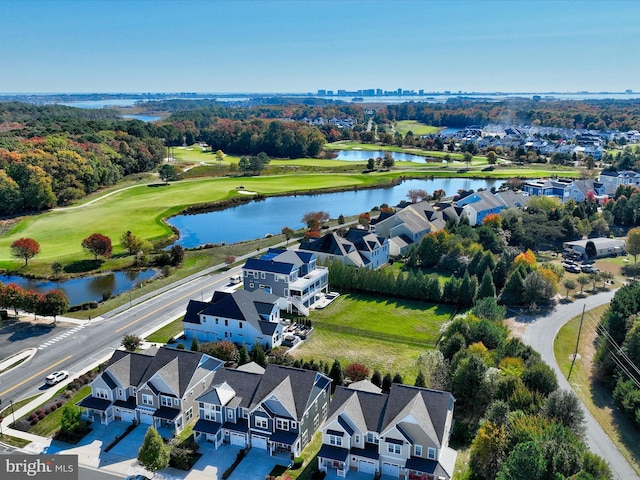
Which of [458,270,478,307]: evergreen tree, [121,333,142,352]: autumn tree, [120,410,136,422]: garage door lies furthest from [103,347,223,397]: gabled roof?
[458,270,478,307]: evergreen tree

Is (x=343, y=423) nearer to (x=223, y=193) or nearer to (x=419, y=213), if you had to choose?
(x=419, y=213)

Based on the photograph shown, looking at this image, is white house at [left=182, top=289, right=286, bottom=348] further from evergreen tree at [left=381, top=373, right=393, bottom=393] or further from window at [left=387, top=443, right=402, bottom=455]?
window at [left=387, top=443, right=402, bottom=455]

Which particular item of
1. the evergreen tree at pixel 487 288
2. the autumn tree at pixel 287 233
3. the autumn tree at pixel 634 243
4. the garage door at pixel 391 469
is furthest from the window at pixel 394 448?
the autumn tree at pixel 634 243

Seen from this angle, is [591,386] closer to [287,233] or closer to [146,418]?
[146,418]

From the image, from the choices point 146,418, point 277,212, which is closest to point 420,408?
point 146,418

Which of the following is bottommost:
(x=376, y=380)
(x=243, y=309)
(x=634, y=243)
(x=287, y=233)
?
(x=376, y=380)

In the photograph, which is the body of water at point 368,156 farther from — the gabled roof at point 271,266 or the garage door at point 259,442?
the garage door at point 259,442
